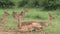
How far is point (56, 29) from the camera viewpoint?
400 inches

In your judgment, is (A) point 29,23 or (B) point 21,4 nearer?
(A) point 29,23

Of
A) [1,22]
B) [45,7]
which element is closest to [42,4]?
[45,7]

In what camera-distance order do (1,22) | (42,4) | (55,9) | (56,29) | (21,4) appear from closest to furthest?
1. (56,29)
2. (1,22)
3. (55,9)
4. (42,4)
5. (21,4)

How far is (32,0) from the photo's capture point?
1852 cm

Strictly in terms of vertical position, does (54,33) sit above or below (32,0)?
below

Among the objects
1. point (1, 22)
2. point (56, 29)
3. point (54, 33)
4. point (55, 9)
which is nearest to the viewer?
point (54, 33)

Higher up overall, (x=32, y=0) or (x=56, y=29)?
(x=32, y=0)

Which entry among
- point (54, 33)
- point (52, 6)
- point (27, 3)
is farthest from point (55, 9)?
point (54, 33)

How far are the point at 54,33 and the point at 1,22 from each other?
2.72 m

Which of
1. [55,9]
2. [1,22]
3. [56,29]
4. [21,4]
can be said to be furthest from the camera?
[21,4]

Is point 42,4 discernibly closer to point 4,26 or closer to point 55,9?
point 55,9

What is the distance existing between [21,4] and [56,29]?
915 centimetres

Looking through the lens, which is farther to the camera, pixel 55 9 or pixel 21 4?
pixel 21 4

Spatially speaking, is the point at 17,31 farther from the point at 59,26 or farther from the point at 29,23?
the point at 59,26
